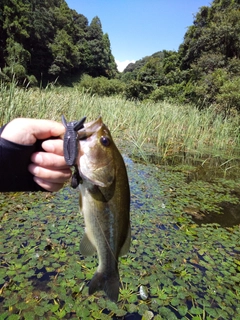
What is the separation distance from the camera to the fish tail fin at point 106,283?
1235 millimetres

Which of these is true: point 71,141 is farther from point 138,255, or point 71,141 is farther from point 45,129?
point 138,255

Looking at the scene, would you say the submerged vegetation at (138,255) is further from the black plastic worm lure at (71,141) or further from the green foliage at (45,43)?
the green foliage at (45,43)

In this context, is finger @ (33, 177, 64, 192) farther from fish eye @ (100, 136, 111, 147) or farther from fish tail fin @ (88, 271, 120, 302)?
fish tail fin @ (88, 271, 120, 302)

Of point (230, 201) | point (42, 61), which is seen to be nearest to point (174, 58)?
point (42, 61)

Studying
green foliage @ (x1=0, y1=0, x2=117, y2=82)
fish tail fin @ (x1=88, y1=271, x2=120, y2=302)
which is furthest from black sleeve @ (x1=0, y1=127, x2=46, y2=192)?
green foliage @ (x1=0, y1=0, x2=117, y2=82)

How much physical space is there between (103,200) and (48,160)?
31 centimetres

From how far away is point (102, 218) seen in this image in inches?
45.7

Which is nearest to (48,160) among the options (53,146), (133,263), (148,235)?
(53,146)

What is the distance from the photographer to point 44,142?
3.86 ft

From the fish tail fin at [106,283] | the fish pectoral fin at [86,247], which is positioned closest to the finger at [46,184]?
the fish pectoral fin at [86,247]

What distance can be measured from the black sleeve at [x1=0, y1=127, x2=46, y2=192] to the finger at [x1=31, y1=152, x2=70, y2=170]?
0.03 m

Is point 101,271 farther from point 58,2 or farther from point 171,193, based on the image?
point 58,2

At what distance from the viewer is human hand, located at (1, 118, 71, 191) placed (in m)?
1.16

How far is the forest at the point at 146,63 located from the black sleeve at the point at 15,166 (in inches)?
175
